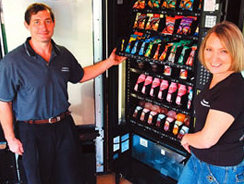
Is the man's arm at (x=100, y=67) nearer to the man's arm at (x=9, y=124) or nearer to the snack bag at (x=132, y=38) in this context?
the snack bag at (x=132, y=38)

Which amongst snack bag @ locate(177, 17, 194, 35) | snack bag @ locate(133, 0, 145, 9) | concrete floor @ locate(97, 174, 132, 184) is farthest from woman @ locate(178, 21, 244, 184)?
concrete floor @ locate(97, 174, 132, 184)

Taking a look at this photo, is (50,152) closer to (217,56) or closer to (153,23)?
(153,23)

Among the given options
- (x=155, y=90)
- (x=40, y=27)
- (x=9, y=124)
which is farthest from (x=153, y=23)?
(x=9, y=124)

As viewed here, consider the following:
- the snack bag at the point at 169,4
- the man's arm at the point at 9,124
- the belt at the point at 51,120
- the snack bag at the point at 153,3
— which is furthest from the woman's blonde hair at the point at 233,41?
the man's arm at the point at 9,124

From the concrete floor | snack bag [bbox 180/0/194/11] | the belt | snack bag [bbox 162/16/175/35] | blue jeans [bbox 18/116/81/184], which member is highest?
snack bag [bbox 180/0/194/11]

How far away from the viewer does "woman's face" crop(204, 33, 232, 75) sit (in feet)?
4.85

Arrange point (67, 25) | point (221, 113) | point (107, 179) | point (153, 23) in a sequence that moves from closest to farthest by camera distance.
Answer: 1. point (221, 113)
2. point (153, 23)
3. point (67, 25)
4. point (107, 179)

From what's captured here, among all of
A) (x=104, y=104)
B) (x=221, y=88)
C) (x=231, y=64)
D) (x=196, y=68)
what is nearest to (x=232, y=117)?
(x=221, y=88)

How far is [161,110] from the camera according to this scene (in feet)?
8.78

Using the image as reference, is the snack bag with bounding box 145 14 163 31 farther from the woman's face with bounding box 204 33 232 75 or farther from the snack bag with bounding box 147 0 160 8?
the woman's face with bounding box 204 33 232 75

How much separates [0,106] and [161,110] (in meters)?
1.34

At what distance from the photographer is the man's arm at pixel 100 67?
2.50 metres

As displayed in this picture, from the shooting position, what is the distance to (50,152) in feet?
7.35

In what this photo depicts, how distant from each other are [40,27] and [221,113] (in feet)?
4.46
